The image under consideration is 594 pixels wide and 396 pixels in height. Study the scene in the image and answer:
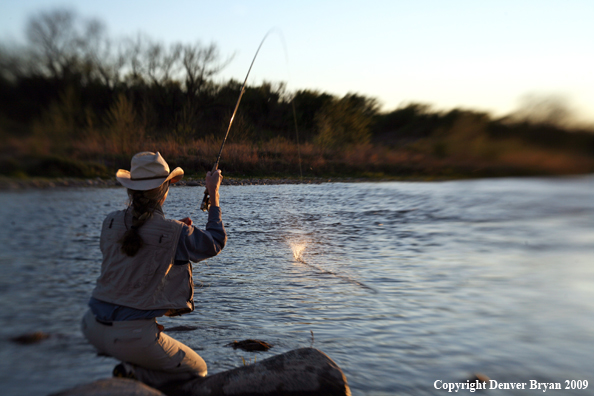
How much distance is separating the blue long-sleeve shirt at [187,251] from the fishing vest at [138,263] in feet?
0.09

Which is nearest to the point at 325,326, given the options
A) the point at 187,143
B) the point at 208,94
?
the point at 187,143

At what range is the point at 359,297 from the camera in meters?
4.20

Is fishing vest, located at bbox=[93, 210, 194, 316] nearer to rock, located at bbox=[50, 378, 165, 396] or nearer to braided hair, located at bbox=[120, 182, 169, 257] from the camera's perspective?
braided hair, located at bbox=[120, 182, 169, 257]

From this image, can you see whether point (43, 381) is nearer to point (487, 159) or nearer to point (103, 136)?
point (487, 159)

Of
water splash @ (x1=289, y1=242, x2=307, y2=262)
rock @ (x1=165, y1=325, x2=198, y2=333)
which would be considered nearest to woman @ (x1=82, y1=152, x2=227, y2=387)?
rock @ (x1=165, y1=325, x2=198, y2=333)

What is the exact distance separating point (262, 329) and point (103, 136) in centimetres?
894

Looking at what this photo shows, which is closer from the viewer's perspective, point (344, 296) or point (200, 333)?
point (200, 333)

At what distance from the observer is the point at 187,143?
17750 mm

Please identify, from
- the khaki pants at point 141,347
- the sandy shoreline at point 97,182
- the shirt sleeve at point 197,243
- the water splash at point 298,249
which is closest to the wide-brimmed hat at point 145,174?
the shirt sleeve at point 197,243

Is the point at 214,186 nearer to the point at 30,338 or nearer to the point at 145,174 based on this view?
the point at 145,174

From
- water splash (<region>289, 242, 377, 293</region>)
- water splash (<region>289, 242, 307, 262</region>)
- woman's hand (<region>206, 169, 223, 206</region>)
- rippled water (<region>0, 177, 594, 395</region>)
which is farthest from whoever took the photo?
water splash (<region>289, 242, 307, 262</region>)

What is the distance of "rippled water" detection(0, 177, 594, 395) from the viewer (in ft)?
9.56

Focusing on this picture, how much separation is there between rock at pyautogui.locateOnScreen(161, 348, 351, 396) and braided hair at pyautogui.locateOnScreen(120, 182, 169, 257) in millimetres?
703

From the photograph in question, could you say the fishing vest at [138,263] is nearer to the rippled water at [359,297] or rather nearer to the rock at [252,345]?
the rippled water at [359,297]
